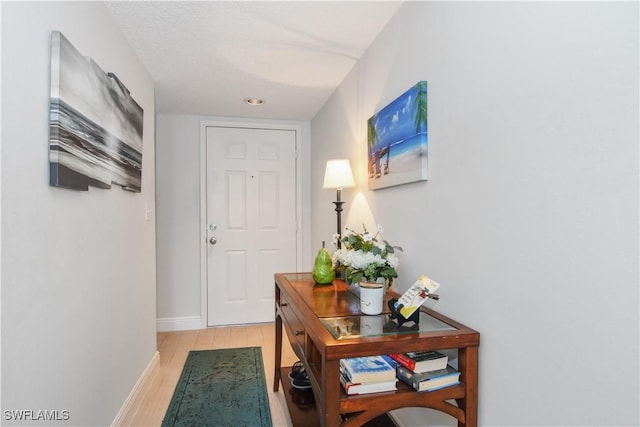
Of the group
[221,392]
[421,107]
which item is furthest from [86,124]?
[221,392]

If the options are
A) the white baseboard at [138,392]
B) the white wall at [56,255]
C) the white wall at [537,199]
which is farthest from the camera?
the white baseboard at [138,392]

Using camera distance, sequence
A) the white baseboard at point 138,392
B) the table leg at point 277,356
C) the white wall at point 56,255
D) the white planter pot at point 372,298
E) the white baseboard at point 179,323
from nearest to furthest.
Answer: the white wall at point 56,255
the white planter pot at point 372,298
the white baseboard at point 138,392
the table leg at point 277,356
the white baseboard at point 179,323

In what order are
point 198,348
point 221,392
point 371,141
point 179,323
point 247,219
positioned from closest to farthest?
point 371,141, point 221,392, point 198,348, point 179,323, point 247,219

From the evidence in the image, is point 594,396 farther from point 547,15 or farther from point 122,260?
point 122,260

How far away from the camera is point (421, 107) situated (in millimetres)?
1588

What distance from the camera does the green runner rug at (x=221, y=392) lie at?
2018 mm

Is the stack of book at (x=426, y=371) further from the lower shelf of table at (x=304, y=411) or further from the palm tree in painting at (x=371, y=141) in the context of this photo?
the palm tree in painting at (x=371, y=141)

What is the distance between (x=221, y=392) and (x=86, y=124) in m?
1.75

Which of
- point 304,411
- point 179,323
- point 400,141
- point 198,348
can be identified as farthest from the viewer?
point 179,323

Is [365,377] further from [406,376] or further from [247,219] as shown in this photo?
[247,219]

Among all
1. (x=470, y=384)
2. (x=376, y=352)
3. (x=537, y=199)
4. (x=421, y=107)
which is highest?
(x=421, y=107)

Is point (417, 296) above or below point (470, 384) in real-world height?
above

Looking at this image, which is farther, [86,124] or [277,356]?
[277,356]

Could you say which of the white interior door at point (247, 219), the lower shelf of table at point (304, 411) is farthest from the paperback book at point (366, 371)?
the white interior door at point (247, 219)
